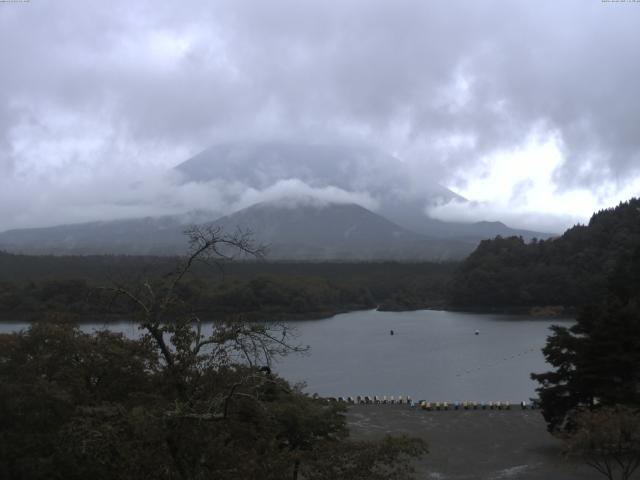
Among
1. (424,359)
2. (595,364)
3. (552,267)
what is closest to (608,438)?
(595,364)

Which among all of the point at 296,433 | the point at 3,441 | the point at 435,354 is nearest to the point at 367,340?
the point at 435,354

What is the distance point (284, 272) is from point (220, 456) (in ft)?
200

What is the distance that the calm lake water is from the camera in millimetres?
21705

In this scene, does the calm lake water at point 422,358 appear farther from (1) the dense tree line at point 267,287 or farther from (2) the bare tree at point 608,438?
(2) the bare tree at point 608,438

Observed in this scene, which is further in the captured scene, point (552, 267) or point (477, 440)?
point (552, 267)

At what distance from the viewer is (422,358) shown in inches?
1127

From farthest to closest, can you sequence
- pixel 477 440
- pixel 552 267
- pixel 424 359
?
1. pixel 552 267
2. pixel 424 359
3. pixel 477 440

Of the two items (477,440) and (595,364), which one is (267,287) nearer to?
(477,440)

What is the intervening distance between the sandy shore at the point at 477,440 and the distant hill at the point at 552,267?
33.3m

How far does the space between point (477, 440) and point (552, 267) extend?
40.6 m

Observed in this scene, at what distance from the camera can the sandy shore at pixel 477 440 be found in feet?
36.6

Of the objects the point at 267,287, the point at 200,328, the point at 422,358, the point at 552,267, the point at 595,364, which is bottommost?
the point at 422,358

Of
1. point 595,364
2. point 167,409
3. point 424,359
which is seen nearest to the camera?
point 167,409

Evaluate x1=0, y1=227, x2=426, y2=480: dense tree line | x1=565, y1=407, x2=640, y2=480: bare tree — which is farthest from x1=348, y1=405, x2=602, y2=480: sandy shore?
x1=0, y1=227, x2=426, y2=480: dense tree line
